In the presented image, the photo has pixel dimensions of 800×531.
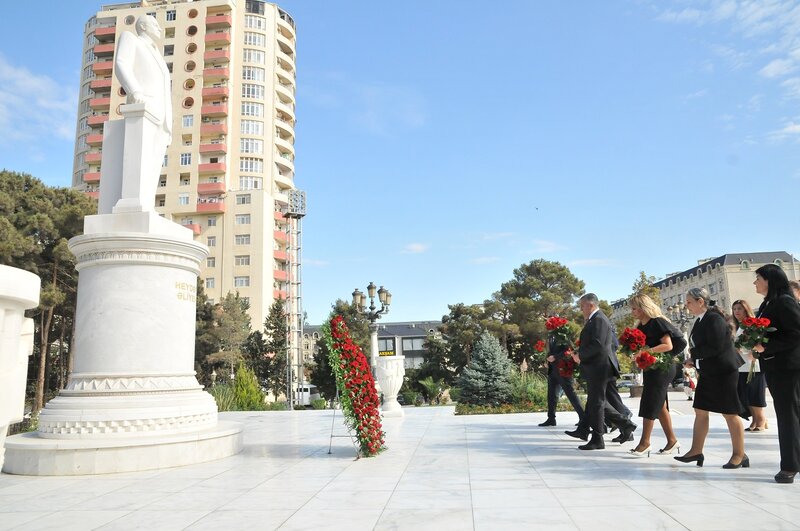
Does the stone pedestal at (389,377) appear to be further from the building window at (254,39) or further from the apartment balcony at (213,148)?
the building window at (254,39)

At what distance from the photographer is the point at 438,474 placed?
5.85 metres

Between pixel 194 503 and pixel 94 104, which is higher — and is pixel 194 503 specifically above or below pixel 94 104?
below

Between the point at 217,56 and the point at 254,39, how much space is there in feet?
16.9

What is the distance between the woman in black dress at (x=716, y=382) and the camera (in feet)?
18.5

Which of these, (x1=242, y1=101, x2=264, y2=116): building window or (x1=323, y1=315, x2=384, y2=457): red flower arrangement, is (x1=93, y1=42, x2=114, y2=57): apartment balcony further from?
(x1=323, y1=315, x2=384, y2=457): red flower arrangement

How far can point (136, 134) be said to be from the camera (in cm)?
834

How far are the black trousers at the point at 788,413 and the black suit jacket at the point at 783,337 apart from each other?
0.09 m

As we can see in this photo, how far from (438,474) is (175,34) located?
65.7m

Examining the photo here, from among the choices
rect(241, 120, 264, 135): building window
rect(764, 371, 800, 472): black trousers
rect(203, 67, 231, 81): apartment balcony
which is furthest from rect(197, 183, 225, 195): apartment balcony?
rect(764, 371, 800, 472): black trousers

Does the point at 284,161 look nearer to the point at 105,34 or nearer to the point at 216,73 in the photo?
the point at 216,73

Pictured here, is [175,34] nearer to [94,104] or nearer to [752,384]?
[94,104]

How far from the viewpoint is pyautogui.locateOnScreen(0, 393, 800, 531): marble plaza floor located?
3955 mm

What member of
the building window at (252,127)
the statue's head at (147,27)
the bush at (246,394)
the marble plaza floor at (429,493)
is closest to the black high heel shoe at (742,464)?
the marble plaza floor at (429,493)

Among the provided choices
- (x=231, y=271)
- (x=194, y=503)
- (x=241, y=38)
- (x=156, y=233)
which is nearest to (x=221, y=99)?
(x=241, y=38)
